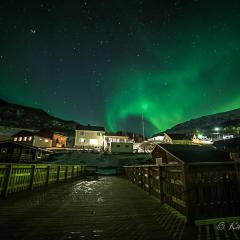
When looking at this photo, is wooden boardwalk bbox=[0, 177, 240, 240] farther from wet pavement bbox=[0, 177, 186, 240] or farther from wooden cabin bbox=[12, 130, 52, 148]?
wooden cabin bbox=[12, 130, 52, 148]

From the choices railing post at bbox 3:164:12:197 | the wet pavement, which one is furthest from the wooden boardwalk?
railing post at bbox 3:164:12:197

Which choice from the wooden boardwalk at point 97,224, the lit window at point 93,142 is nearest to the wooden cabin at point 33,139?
the lit window at point 93,142

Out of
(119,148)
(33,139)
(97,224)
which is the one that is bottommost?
(97,224)

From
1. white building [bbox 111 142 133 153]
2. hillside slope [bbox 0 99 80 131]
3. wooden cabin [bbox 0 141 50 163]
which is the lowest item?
wooden cabin [bbox 0 141 50 163]

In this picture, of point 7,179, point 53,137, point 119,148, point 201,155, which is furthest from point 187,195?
point 53,137

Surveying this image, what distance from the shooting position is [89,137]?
7169 centimetres

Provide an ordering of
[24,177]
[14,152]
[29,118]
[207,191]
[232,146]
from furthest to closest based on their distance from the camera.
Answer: [29,118]
[14,152]
[232,146]
[24,177]
[207,191]

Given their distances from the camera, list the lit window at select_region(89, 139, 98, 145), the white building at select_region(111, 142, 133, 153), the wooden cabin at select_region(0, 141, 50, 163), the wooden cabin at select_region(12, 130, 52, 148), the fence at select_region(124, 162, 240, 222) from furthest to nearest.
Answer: the lit window at select_region(89, 139, 98, 145)
the wooden cabin at select_region(12, 130, 52, 148)
the white building at select_region(111, 142, 133, 153)
the wooden cabin at select_region(0, 141, 50, 163)
the fence at select_region(124, 162, 240, 222)

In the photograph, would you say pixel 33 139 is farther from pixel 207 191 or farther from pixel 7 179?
pixel 207 191

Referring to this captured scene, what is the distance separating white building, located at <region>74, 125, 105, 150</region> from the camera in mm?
70562

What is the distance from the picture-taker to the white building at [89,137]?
70.6 meters

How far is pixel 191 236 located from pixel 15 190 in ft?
33.5

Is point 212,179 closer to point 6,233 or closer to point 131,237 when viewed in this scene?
point 131,237

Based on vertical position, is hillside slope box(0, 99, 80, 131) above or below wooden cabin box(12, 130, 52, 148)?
above
